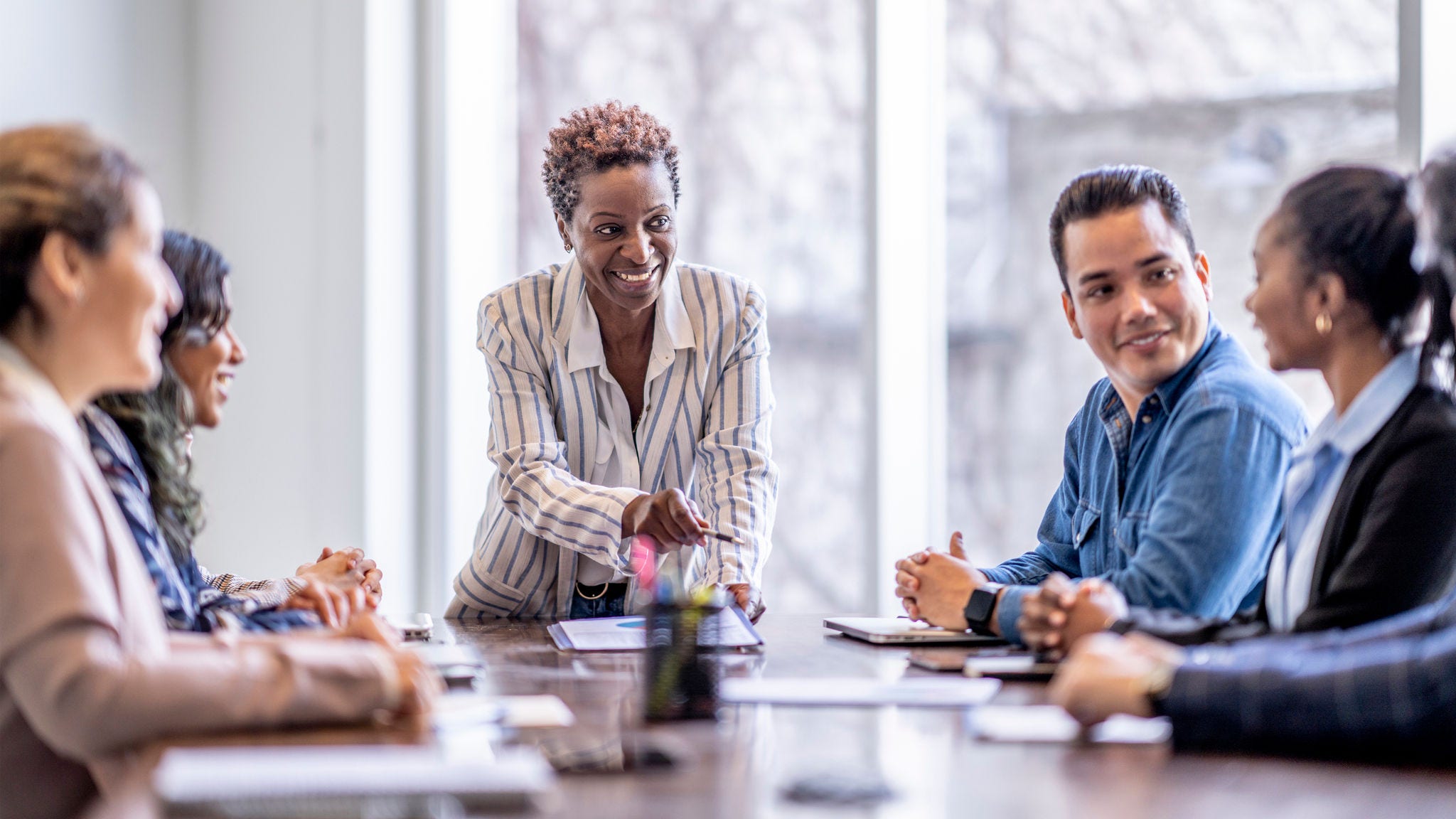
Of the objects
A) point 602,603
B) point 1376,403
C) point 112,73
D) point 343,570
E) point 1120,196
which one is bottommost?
point 602,603

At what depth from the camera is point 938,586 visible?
7.04 feet

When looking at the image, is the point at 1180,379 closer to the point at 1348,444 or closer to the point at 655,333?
the point at 1348,444

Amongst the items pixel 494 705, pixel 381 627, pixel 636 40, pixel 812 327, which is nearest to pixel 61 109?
pixel 636 40

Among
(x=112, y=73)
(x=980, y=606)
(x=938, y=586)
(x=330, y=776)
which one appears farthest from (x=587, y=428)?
(x=112, y=73)

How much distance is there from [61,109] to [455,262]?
3.80 ft

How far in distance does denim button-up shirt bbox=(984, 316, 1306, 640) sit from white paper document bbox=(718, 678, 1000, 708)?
0.34 metres

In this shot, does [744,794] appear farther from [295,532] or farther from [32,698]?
[295,532]

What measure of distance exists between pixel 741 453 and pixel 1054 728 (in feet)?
4.12

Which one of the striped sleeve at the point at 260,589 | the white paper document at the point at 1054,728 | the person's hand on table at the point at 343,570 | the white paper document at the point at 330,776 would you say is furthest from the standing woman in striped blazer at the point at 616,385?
the white paper document at the point at 330,776

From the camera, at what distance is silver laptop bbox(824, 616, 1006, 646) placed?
2.06m

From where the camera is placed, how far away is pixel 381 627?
1.62 m

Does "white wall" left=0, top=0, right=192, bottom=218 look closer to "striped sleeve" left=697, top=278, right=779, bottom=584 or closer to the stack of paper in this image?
"striped sleeve" left=697, top=278, right=779, bottom=584

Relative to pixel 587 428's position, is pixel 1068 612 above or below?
below

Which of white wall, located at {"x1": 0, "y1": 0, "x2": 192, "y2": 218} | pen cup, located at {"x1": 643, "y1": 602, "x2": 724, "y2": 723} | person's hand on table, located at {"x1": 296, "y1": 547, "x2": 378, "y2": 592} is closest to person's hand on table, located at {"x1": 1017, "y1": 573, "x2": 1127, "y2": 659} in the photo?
pen cup, located at {"x1": 643, "y1": 602, "x2": 724, "y2": 723}
